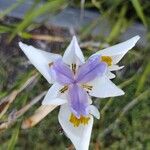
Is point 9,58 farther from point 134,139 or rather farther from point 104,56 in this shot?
point 104,56

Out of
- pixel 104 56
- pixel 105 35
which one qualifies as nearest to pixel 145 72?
pixel 105 35

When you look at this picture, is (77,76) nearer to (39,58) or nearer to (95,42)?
(39,58)

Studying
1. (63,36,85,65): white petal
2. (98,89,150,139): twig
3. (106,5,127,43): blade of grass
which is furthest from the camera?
(98,89,150,139): twig

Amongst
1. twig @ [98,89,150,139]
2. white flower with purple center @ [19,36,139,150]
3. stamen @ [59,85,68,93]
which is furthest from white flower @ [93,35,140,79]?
twig @ [98,89,150,139]

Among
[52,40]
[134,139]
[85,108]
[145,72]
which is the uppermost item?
[85,108]

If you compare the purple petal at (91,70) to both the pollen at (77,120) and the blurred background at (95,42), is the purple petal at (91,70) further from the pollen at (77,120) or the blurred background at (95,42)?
the blurred background at (95,42)

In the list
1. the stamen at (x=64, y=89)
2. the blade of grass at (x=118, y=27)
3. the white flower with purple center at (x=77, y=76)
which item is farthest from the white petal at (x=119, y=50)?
the blade of grass at (x=118, y=27)

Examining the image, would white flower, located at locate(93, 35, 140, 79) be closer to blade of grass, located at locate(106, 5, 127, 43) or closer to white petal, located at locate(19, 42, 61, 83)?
white petal, located at locate(19, 42, 61, 83)
